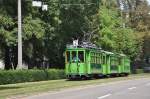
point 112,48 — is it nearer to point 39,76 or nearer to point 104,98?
point 39,76

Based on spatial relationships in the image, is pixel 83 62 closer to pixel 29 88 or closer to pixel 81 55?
pixel 81 55

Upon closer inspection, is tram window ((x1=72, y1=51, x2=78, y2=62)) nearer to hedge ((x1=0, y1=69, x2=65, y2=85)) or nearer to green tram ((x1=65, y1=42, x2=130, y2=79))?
green tram ((x1=65, y1=42, x2=130, y2=79))

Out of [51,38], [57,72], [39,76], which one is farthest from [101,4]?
[39,76]

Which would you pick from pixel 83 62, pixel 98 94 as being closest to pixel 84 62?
pixel 83 62

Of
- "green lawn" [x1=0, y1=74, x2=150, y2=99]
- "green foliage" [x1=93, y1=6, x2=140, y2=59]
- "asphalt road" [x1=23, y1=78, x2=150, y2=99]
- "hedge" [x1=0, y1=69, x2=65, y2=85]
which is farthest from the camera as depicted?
"green foliage" [x1=93, y1=6, x2=140, y2=59]

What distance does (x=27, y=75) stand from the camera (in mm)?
46031

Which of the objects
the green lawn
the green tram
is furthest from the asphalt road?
the green tram

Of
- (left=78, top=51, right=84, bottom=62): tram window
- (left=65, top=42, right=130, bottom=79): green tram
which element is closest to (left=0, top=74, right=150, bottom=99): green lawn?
(left=65, top=42, right=130, bottom=79): green tram

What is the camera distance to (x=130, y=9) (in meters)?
98.0

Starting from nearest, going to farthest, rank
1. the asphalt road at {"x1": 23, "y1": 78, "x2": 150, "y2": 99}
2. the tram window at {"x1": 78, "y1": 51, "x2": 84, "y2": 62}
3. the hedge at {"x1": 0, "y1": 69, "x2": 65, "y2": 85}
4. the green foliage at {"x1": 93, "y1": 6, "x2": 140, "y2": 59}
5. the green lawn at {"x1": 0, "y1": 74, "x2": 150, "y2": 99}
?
the asphalt road at {"x1": 23, "y1": 78, "x2": 150, "y2": 99} < the green lawn at {"x1": 0, "y1": 74, "x2": 150, "y2": 99} < the hedge at {"x1": 0, "y1": 69, "x2": 65, "y2": 85} < the tram window at {"x1": 78, "y1": 51, "x2": 84, "y2": 62} < the green foliage at {"x1": 93, "y1": 6, "x2": 140, "y2": 59}

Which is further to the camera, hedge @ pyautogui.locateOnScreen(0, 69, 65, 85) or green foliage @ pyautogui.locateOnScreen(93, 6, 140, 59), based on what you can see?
green foliage @ pyautogui.locateOnScreen(93, 6, 140, 59)

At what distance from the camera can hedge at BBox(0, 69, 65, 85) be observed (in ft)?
138

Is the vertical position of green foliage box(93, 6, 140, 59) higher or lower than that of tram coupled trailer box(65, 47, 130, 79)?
higher

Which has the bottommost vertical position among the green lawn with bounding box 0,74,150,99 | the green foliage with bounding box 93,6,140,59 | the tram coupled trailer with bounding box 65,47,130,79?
the green lawn with bounding box 0,74,150,99
